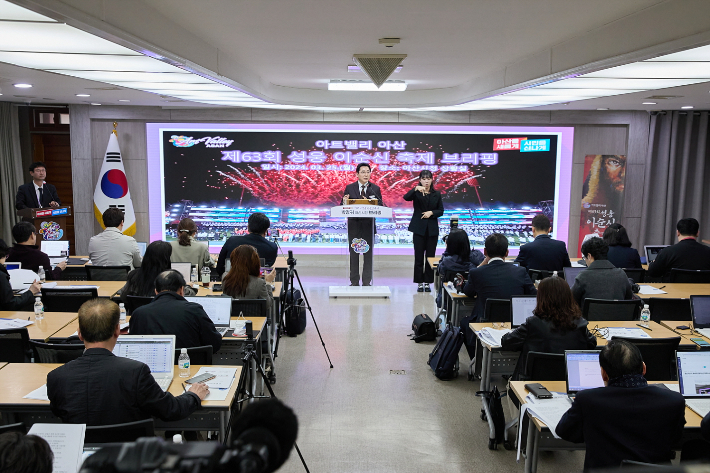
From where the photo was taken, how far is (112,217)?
6.41 metres

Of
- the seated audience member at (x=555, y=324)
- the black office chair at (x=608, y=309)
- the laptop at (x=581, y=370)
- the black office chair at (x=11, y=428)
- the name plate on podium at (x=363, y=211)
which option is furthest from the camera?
the name plate on podium at (x=363, y=211)

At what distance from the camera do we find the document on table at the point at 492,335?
4424mm

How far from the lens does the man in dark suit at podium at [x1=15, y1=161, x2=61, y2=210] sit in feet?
28.5

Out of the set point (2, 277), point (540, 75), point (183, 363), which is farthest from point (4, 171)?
point (540, 75)

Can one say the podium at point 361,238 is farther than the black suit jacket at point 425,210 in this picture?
No

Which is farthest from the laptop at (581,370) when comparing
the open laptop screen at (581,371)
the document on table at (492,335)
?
the document on table at (492,335)

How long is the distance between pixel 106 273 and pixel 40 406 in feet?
11.4

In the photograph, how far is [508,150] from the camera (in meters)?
10.7

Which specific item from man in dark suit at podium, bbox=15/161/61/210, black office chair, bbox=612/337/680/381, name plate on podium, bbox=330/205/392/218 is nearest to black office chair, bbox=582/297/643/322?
black office chair, bbox=612/337/680/381

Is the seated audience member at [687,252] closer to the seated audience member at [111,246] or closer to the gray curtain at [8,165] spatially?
the seated audience member at [111,246]

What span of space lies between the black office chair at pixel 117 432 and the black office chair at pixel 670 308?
15.9 feet

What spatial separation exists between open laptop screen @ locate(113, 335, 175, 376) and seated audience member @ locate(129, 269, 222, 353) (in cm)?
40

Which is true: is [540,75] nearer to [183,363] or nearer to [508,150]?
[183,363]

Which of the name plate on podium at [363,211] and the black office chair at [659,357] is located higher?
the name plate on podium at [363,211]
